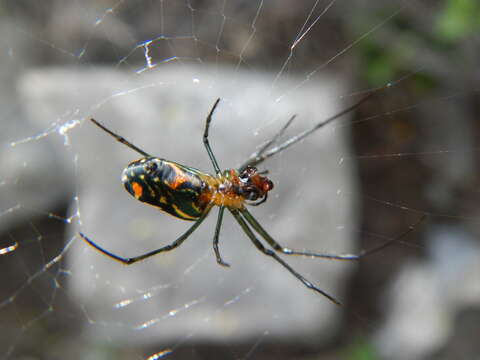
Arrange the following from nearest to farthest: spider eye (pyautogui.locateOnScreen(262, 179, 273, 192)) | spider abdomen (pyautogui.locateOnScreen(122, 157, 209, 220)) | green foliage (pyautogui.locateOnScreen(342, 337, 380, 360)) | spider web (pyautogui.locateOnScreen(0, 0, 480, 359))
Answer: spider abdomen (pyautogui.locateOnScreen(122, 157, 209, 220)), spider eye (pyautogui.locateOnScreen(262, 179, 273, 192)), spider web (pyautogui.locateOnScreen(0, 0, 480, 359)), green foliage (pyautogui.locateOnScreen(342, 337, 380, 360))

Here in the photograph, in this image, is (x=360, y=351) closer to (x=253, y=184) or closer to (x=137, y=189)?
(x=253, y=184)

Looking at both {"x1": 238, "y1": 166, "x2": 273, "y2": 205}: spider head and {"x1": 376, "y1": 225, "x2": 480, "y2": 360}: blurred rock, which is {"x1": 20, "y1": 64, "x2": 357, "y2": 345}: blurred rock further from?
{"x1": 238, "y1": 166, "x2": 273, "y2": 205}: spider head

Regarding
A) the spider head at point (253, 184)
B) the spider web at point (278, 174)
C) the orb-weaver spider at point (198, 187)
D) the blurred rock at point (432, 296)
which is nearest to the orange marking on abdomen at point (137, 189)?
the orb-weaver spider at point (198, 187)

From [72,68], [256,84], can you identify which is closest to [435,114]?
[256,84]

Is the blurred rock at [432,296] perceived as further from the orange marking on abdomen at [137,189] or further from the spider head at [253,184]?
the orange marking on abdomen at [137,189]

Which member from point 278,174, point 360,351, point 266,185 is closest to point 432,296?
point 360,351

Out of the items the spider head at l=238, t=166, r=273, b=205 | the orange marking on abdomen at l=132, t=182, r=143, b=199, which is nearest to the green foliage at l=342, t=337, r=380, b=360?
the spider head at l=238, t=166, r=273, b=205
